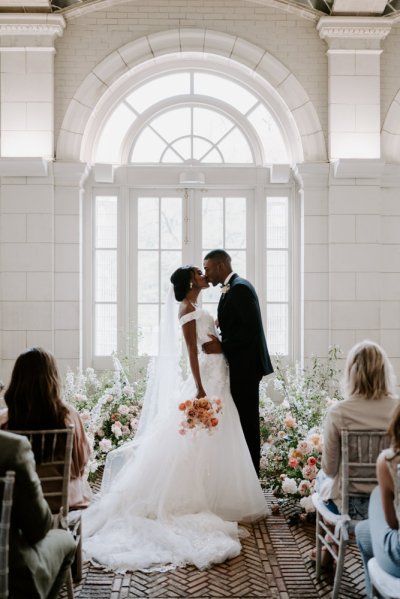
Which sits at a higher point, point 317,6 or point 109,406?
point 317,6

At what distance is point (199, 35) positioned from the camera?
6.66m

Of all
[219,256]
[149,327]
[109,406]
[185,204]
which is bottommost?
[109,406]

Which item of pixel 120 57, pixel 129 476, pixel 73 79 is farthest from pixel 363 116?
pixel 129 476

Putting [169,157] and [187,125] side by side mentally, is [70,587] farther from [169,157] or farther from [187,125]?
[187,125]

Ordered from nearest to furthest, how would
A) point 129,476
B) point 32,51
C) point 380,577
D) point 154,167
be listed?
point 380,577 → point 129,476 → point 32,51 → point 154,167

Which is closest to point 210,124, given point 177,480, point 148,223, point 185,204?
point 185,204

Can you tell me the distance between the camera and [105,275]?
704 cm

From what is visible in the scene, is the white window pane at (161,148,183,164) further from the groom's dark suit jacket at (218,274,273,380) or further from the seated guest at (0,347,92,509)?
the seated guest at (0,347,92,509)

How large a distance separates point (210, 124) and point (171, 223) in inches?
46.2

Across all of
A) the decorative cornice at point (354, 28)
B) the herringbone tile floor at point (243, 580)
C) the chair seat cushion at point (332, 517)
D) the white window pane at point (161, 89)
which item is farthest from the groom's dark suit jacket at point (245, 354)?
the decorative cornice at point (354, 28)

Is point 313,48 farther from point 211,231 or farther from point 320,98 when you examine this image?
point 211,231

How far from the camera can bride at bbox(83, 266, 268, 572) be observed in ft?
12.3

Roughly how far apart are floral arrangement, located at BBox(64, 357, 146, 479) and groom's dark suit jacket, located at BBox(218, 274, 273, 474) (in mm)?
→ 1187

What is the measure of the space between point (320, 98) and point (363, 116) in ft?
1.60
